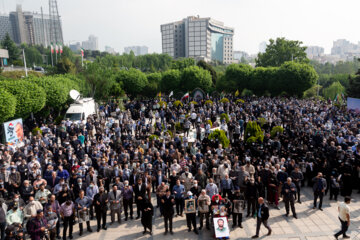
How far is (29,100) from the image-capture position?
1834 cm

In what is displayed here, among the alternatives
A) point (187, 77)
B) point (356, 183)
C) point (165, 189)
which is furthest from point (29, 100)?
point (187, 77)

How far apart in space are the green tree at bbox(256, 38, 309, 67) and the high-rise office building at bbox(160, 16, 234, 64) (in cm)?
7425

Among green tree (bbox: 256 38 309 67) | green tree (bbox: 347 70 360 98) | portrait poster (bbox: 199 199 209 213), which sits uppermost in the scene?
green tree (bbox: 256 38 309 67)

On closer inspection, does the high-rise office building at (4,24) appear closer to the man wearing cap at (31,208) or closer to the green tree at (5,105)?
the green tree at (5,105)

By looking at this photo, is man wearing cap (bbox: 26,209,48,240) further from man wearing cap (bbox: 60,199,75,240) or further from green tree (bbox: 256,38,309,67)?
green tree (bbox: 256,38,309,67)

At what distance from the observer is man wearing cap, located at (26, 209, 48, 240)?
7180mm

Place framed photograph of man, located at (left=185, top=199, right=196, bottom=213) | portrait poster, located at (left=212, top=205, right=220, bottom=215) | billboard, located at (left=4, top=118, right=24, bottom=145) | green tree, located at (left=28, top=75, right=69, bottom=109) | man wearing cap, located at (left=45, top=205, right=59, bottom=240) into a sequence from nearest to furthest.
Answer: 1. man wearing cap, located at (left=45, top=205, right=59, bottom=240)
2. portrait poster, located at (left=212, top=205, right=220, bottom=215)
3. framed photograph of man, located at (left=185, top=199, right=196, bottom=213)
4. billboard, located at (left=4, top=118, right=24, bottom=145)
5. green tree, located at (left=28, top=75, right=69, bottom=109)

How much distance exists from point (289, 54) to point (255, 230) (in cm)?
5666

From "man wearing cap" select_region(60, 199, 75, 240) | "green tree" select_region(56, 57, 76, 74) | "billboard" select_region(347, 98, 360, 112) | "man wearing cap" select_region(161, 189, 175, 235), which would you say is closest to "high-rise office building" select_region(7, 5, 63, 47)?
"green tree" select_region(56, 57, 76, 74)

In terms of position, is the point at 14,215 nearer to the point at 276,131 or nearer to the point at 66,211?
the point at 66,211

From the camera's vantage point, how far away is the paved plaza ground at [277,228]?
8.37 m

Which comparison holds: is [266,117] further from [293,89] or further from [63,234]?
[293,89]

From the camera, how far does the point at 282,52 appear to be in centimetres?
5766

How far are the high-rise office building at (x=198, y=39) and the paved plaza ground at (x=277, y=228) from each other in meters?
127
